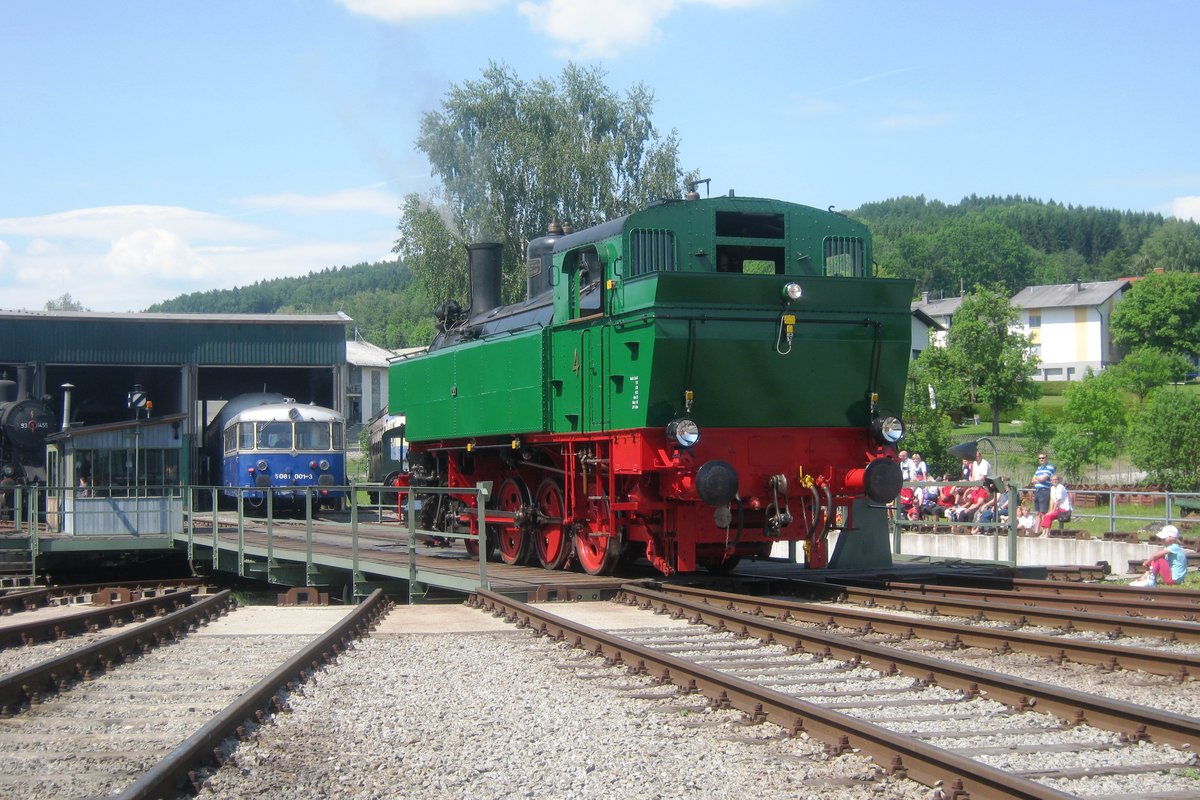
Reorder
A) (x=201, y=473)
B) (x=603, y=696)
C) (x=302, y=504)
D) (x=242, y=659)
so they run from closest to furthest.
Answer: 1. (x=603, y=696)
2. (x=242, y=659)
3. (x=302, y=504)
4. (x=201, y=473)

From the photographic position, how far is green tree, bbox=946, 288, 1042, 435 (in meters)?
54.8

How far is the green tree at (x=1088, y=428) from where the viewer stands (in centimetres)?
3794

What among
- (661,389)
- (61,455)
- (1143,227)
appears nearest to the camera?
(661,389)

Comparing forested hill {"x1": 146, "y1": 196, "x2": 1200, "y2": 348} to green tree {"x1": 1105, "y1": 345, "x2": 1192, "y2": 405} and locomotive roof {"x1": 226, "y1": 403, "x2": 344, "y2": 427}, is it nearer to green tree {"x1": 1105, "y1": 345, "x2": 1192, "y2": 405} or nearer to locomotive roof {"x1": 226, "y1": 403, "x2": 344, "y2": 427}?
green tree {"x1": 1105, "y1": 345, "x2": 1192, "y2": 405}

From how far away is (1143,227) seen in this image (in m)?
170

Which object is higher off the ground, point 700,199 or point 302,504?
point 700,199

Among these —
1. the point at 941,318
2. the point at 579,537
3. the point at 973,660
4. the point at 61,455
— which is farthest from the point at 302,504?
the point at 941,318

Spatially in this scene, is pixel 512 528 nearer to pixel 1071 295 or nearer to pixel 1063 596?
pixel 1063 596

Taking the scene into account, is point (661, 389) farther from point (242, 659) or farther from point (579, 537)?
point (242, 659)

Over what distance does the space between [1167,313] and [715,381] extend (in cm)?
7874

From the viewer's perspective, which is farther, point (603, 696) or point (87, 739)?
point (603, 696)

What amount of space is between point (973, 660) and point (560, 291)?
6.64 m

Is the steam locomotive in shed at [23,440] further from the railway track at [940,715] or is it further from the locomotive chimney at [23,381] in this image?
the railway track at [940,715]

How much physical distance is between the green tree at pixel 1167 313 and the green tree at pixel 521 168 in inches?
2127
